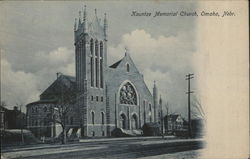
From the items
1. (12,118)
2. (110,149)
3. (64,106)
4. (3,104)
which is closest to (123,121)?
(110,149)

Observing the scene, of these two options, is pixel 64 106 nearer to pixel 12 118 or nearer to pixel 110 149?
pixel 12 118

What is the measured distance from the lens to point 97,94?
6.30 metres

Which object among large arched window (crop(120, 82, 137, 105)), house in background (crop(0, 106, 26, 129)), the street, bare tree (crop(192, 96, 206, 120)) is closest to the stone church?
large arched window (crop(120, 82, 137, 105))

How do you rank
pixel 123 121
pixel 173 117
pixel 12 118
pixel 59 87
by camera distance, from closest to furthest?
pixel 12 118 < pixel 59 87 < pixel 123 121 < pixel 173 117

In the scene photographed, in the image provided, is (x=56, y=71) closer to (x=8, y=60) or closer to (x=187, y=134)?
(x=8, y=60)

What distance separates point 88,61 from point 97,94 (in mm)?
681

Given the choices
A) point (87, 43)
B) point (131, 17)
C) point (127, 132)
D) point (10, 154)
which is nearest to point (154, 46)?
point (131, 17)

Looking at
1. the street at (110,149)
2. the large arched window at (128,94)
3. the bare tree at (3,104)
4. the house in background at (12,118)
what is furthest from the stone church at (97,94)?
the bare tree at (3,104)

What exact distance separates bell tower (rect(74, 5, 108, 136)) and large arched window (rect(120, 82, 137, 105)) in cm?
55

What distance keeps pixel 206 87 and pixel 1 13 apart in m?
3.92

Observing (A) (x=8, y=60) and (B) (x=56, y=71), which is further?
(B) (x=56, y=71)

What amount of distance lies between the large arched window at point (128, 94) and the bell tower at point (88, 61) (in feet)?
1.81

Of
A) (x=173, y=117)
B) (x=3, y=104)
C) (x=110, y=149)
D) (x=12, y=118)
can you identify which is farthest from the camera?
(x=173, y=117)

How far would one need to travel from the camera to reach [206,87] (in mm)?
6617
